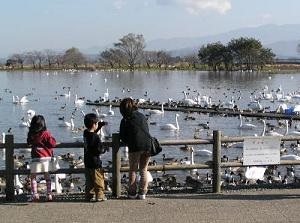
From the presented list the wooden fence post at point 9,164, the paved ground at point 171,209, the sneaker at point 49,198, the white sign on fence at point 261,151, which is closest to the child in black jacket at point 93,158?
the paved ground at point 171,209

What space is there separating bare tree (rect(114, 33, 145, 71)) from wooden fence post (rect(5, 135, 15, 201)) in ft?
426

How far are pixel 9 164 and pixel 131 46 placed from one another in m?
132

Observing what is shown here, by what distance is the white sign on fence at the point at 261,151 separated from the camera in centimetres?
966

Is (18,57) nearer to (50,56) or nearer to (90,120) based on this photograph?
(50,56)

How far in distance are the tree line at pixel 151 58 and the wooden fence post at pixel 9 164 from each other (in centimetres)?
10760

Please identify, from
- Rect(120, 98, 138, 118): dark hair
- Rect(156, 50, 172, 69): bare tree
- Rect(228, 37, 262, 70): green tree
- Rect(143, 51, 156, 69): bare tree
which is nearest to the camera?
Rect(120, 98, 138, 118): dark hair

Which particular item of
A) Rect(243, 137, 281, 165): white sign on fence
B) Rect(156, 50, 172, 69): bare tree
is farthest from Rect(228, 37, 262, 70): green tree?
Rect(243, 137, 281, 165): white sign on fence

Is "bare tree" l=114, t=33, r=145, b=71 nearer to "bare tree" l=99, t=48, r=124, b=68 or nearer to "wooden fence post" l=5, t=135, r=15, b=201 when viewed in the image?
"bare tree" l=99, t=48, r=124, b=68

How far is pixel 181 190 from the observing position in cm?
971

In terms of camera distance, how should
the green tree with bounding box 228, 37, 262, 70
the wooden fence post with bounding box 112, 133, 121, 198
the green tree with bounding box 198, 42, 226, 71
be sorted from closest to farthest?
1. the wooden fence post with bounding box 112, 133, 121, 198
2. the green tree with bounding box 228, 37, 262, 70
3. the green tree with bounding box 198, 42, 226, 71

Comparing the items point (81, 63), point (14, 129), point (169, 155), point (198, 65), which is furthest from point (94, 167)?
point (81, 63)

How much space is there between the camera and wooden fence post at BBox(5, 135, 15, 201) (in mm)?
8742

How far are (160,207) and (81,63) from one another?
14601 centimetres

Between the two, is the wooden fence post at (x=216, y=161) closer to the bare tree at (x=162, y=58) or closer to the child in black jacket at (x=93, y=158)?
the child in black jacket at (x=93, y=158)
